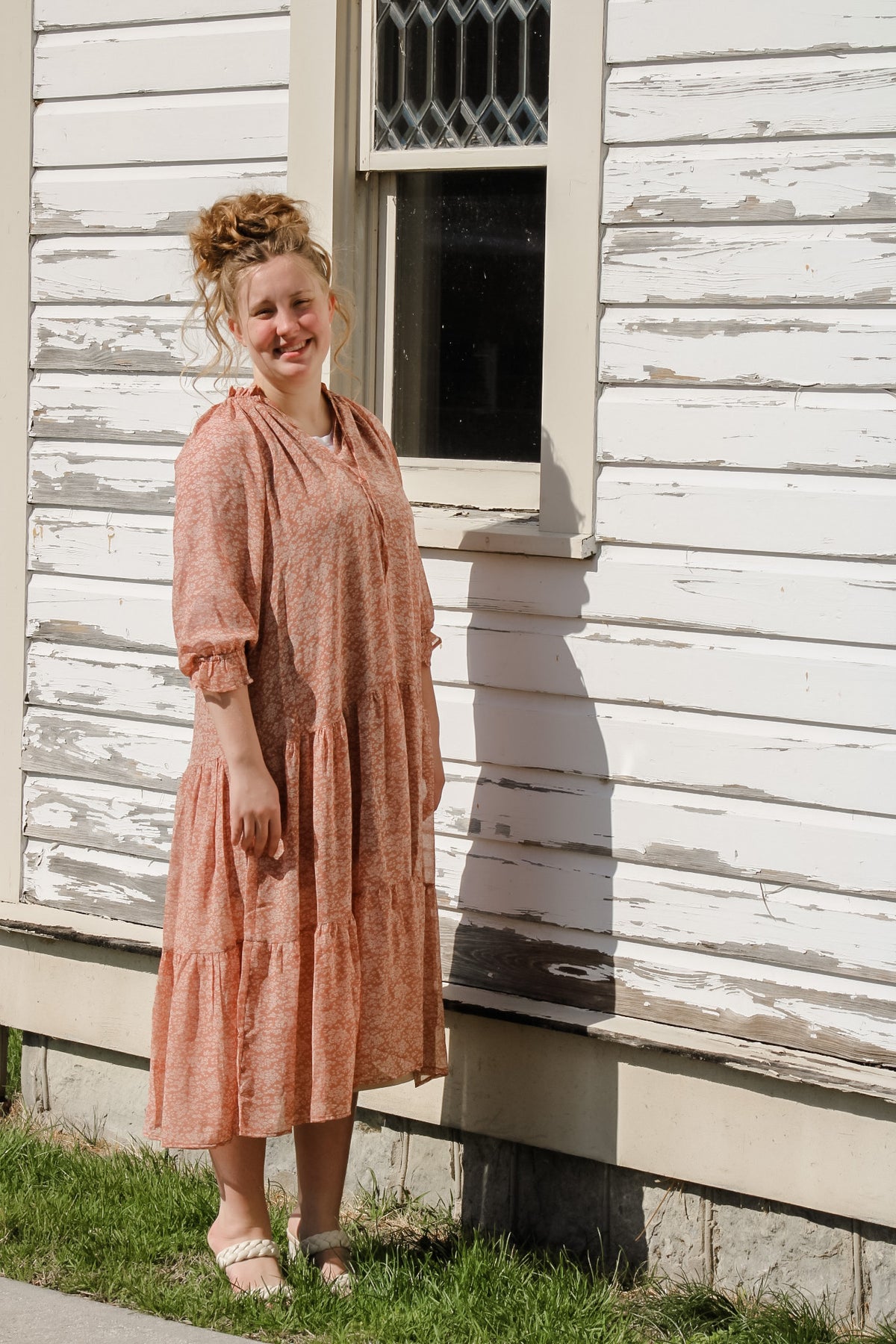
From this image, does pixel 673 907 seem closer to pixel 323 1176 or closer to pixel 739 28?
pixel 323 1176

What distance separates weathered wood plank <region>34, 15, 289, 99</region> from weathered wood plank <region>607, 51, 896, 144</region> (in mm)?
974

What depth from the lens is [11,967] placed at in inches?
173

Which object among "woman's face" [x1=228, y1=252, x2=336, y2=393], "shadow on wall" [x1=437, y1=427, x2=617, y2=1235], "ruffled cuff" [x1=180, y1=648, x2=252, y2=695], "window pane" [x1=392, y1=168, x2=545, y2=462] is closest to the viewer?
"ruffled cuff" [x1=180, y1=648, x2=252, y2=695]

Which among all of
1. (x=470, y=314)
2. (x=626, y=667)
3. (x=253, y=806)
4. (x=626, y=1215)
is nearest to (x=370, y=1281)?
(x=626, y=1215)

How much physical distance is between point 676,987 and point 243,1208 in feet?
3.60

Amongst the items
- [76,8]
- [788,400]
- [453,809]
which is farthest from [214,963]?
[76,8]

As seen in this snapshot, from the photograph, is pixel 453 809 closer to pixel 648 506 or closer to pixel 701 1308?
pixel 648 506

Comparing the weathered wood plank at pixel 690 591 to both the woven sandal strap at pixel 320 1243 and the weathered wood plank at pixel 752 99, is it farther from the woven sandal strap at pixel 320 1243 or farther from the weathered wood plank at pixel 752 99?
the woven sandal strap at pixel 320 1243

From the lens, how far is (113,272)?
413 cm

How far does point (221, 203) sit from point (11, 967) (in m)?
2.37

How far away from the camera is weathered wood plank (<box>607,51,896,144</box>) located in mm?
3139

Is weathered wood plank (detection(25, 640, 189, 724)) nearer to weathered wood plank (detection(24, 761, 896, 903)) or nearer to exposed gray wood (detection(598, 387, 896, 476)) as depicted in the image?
weathered wood plank (detection(24, 761, 896, 903))

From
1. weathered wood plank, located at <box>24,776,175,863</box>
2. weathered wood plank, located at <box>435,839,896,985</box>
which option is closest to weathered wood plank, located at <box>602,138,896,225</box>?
weathered wood plank, located at <box>435,839,896,985</box>

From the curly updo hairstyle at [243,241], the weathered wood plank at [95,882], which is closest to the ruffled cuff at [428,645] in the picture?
the curly updo hairstyle at [243,241]
